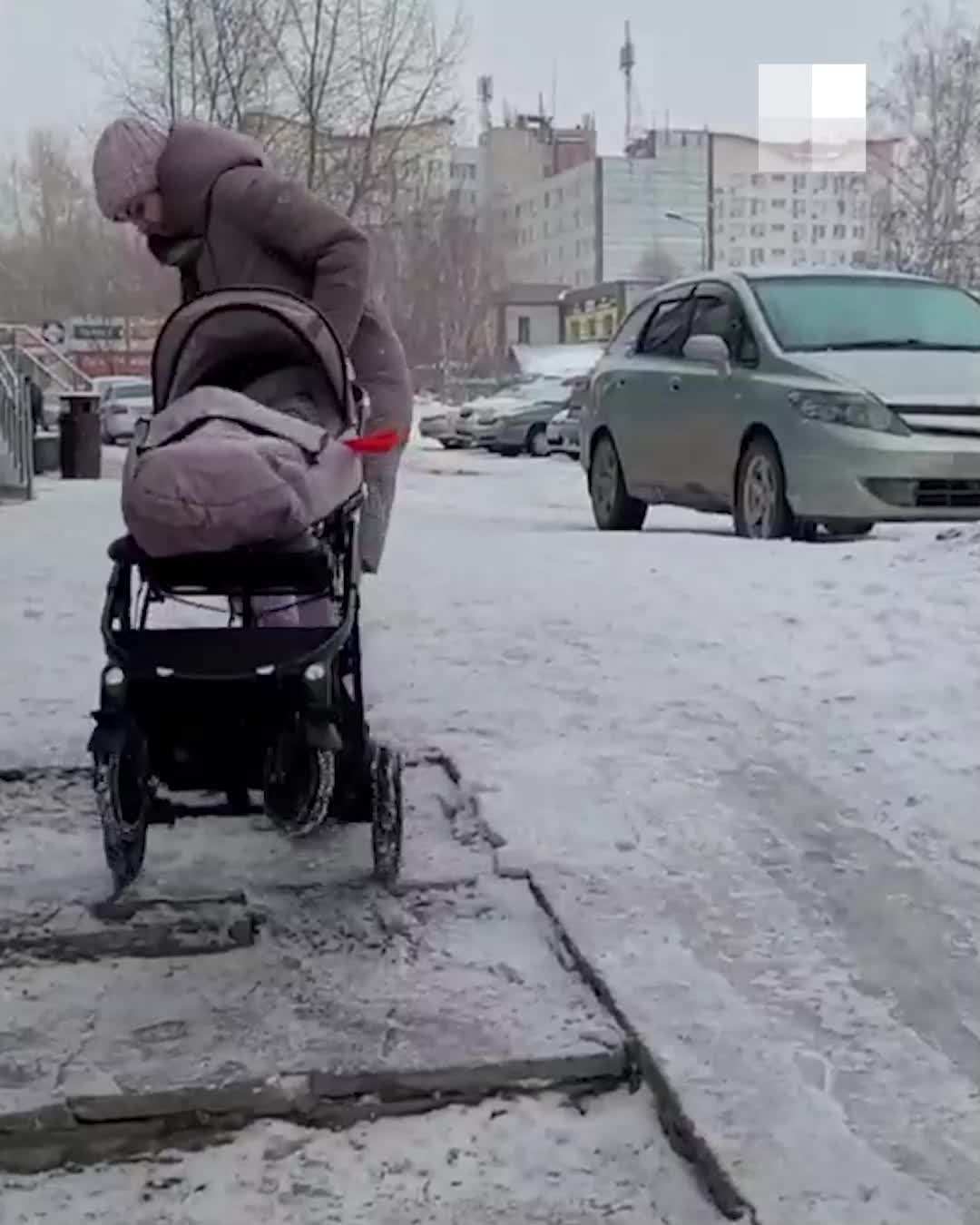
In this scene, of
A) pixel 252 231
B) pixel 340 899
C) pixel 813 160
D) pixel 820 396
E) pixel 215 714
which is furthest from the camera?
pixel 813 160

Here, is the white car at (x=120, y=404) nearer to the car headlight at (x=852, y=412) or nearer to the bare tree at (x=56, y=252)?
the bare tree at (x=56, y=252)

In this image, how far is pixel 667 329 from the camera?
11.5 m

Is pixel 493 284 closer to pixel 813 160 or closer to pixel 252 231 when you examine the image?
pixel 813 160

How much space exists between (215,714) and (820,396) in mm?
6627

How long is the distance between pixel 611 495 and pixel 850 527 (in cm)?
221

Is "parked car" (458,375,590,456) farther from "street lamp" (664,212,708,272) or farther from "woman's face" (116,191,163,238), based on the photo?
"street lamp" (664,212,708,272)

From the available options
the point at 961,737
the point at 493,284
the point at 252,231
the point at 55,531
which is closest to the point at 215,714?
→ the point at 252,231

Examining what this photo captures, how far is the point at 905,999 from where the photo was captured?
3.10 metres

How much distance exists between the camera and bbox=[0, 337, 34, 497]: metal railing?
15.3 meters

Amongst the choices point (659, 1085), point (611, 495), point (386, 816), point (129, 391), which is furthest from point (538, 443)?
point (659, 1085)

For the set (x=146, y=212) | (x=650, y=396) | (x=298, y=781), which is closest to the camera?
(x=298, y=781)

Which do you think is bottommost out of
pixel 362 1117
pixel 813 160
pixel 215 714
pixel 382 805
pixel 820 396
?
pixel 362 1117

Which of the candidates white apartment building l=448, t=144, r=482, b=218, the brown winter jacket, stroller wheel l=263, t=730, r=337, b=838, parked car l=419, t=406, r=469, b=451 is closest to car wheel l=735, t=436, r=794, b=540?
the brown winter jacket

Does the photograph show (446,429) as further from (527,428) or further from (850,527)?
(850,527)
